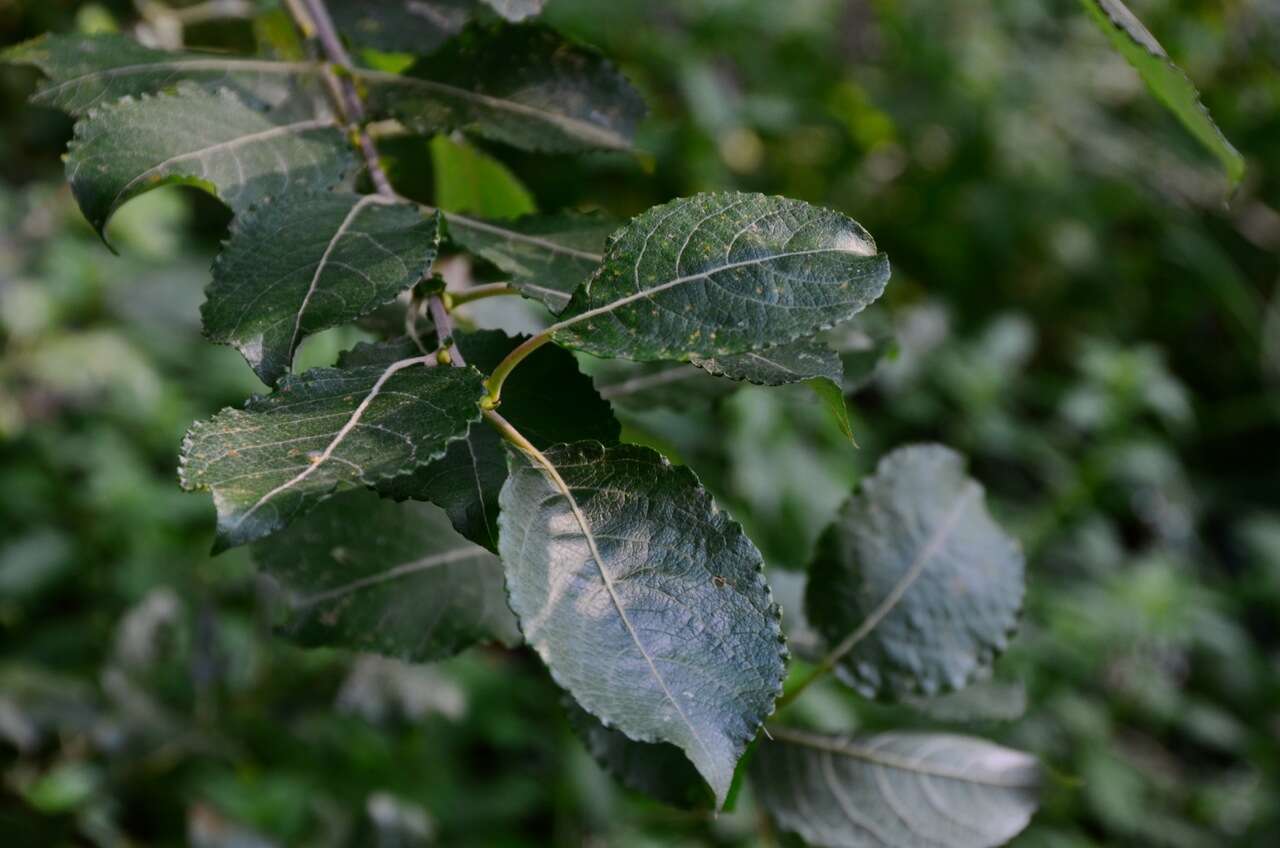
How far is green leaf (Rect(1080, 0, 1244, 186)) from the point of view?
1.40ft

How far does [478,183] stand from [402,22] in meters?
0.11

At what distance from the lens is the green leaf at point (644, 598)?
1.13ft

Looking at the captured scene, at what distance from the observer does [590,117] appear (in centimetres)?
58

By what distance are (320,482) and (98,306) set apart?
1961mm

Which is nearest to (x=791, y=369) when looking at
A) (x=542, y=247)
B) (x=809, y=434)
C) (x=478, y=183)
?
(x=542, y=247)

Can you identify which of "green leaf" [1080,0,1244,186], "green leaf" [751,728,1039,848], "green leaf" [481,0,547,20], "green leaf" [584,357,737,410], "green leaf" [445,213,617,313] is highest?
"green leaf" [1080,0,1244,186]

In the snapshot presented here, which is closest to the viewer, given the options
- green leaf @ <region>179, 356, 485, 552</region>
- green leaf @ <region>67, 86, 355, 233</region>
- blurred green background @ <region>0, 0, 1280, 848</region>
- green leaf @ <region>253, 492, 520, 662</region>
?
green leaf @ <region>179, 356, 485, 552</region>

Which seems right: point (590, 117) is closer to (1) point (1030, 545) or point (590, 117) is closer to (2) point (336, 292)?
(2) point (336, 292)

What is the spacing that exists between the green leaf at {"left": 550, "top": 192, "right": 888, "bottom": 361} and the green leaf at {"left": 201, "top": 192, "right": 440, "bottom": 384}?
0.08 metres

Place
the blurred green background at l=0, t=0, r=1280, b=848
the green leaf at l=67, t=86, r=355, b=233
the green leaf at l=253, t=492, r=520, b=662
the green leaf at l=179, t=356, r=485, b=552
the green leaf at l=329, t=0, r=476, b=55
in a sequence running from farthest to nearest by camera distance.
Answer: the blurred green background at l=0, t=0, r=1280, b=848 → the green leaf at l=329, t=0, r=476, b=55 → the green leaf at l=253, t=492, r=520, b=662 → the green leaf at l=67, t=86, r=355, b=233 → the green leaf at l=179, t=356, r=485, b=552

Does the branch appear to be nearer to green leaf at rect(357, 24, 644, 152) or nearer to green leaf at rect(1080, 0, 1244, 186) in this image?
green leaf at rect(357, 24, 644, 152)

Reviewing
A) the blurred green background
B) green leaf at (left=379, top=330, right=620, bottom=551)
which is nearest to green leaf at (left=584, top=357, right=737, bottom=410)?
the blurred green background

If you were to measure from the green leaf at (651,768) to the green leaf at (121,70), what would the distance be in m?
0.38

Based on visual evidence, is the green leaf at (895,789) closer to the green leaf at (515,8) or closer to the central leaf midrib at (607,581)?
the central leaf midrib at (607,581)
